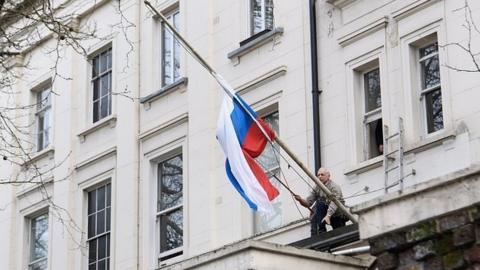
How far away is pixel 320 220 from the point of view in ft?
68.6

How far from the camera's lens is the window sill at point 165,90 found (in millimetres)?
26812

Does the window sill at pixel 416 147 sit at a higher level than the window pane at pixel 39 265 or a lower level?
lower

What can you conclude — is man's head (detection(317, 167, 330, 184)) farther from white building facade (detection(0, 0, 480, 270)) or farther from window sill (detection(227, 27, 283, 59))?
window sill (detection(227, 27, 283, 59))

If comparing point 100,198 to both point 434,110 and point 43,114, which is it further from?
point 434,110

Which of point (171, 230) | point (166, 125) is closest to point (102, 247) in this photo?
point (171, 230)

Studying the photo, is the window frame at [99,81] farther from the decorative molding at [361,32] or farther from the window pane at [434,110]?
the window pane at [434,110]

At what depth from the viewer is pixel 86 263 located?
96.6 feet

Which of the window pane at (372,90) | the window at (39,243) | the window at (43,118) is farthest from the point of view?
the window at (43,118)

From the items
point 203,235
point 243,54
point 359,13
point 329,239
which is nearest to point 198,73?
point 243,54

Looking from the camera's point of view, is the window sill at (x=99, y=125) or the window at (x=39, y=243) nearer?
the window sill at (x=99, y=125)

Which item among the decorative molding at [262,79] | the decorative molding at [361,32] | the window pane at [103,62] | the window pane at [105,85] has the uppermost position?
the window pane at [103,62]

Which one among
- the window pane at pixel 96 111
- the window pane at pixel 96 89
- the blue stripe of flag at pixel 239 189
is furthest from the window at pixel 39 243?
the blue stripe of flag at pixel 239 189

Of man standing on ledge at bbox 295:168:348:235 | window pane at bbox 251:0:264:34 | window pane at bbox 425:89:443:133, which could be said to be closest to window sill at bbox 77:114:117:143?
window pane at bbox 251:0:264:34

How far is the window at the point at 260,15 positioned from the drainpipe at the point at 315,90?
62.0 inches
